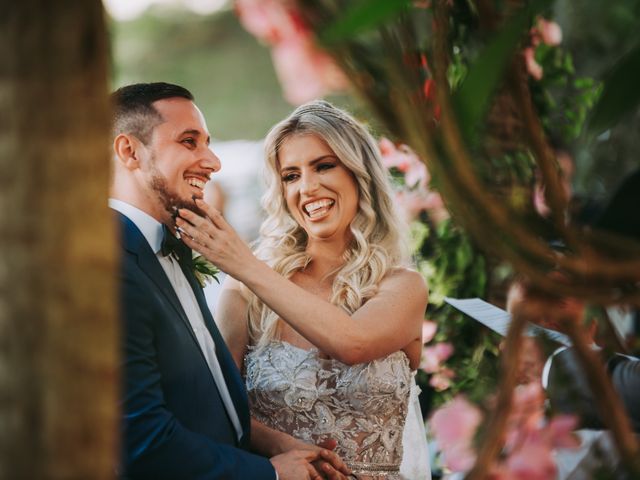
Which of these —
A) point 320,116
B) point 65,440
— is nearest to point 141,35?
point 320,116

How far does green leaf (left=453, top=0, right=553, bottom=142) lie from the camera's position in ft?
2.85

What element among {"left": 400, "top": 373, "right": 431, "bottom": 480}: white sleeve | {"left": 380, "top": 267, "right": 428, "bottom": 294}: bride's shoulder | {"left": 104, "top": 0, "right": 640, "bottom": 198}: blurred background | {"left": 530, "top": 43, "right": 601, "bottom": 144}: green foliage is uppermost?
{"left": 104, "top": 0, "right": 640, "bottom": 198}: blurred background

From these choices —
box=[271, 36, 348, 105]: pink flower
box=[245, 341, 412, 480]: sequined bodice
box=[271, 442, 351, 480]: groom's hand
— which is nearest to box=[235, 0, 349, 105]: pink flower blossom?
box=[271, 36, 348, 105]: pink flower

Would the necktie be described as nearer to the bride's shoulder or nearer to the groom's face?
the groom's face

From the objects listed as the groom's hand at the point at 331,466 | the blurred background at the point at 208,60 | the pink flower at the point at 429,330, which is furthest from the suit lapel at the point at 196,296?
the blurred background at the point at 208,60

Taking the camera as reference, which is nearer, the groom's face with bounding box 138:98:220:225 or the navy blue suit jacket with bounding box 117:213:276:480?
the navy blue suit jacket with bounding box 117:213:276:480

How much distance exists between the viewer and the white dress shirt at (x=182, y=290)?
2.61 m

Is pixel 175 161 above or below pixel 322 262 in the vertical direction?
above

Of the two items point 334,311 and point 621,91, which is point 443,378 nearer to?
point 334,311

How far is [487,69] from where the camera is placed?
0.88m

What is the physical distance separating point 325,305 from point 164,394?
2.25 feet

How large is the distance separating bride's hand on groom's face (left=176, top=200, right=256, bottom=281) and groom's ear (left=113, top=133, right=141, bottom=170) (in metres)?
0.24

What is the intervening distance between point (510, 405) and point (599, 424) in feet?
3.89

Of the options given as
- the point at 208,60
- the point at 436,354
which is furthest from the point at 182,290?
the point at 208,60
